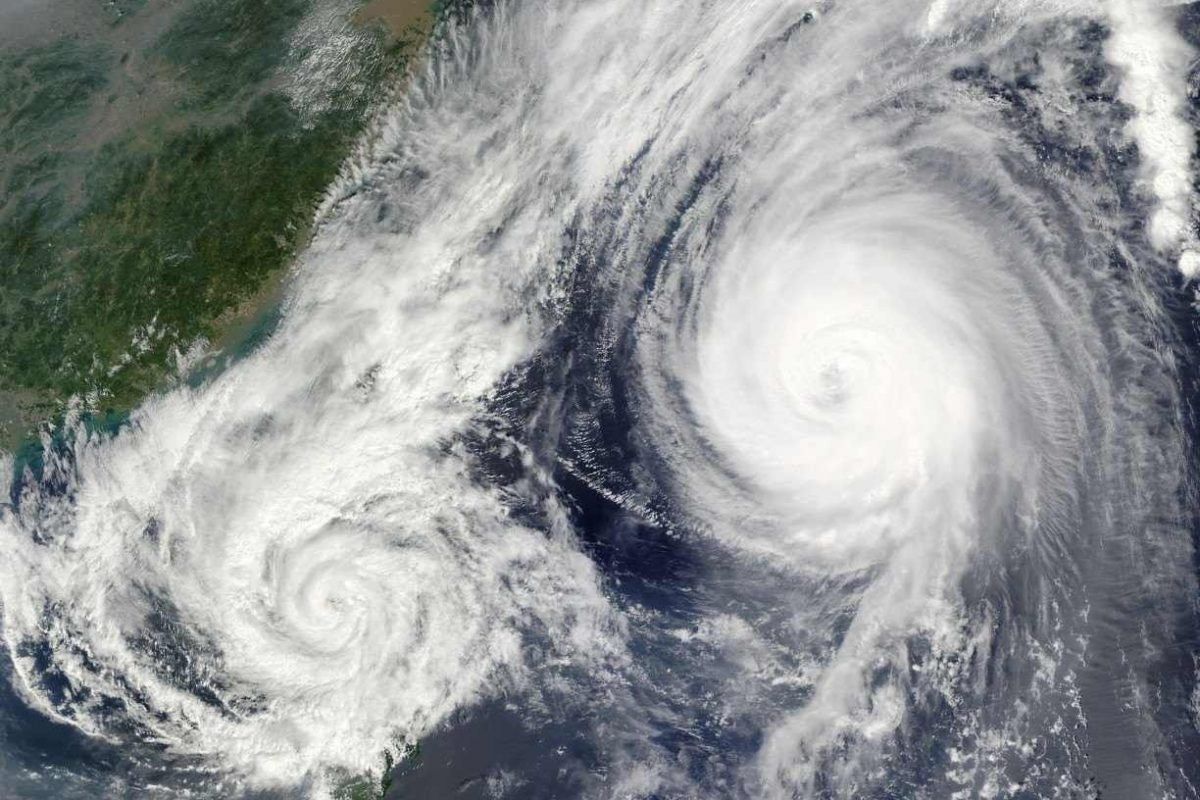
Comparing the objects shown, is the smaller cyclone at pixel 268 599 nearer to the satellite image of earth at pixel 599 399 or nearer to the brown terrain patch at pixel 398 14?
the satellite image of earth at pixel 599 399

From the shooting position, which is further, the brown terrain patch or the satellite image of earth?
the brown terrain patch

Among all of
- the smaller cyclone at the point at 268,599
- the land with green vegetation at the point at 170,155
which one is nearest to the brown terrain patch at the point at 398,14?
the land with green vegetation at the point at 170,155

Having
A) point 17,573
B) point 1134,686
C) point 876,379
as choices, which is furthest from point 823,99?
point 17,573

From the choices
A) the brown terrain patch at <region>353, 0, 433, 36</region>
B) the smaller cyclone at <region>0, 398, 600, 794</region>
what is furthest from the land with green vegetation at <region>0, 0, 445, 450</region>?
the smaller cyclone at <region>0, 398, 600, 794</region>

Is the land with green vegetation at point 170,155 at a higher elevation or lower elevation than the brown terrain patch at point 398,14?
lower

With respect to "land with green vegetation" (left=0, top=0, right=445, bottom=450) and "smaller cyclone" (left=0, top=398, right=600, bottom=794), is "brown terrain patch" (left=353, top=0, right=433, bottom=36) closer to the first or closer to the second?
"land with green vegetation" (left=0, top=0, right=445, bottom=450)

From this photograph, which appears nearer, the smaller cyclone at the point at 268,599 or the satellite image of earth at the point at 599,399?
the satellite image of earth at the point at 599,399
